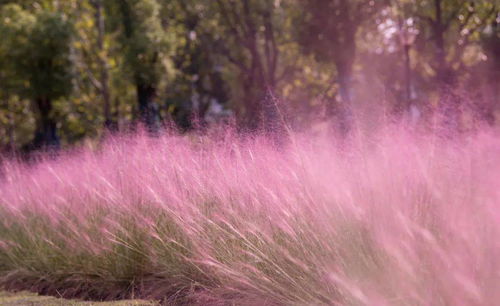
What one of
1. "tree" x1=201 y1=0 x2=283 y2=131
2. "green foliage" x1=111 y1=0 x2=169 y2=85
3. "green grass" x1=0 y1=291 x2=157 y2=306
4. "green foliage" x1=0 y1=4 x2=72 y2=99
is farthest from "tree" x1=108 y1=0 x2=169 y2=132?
"green grass" x1=0 y1=291 x2=157 y2=306

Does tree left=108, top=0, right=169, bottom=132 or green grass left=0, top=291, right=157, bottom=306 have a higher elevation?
tree left=108, top=0, right=169, bottom=132

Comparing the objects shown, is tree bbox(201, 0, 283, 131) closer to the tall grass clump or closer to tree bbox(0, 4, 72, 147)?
tree bbox(0, 4, 72, 147)

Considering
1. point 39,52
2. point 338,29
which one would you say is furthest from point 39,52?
point 338,29

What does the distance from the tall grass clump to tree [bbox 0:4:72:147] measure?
1651 centimetres

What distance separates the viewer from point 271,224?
207 inches

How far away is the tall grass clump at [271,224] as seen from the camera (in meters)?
4.21

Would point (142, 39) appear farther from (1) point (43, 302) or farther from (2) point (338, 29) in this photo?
(1) point (43, 302)

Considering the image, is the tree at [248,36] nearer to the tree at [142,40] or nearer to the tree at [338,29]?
the tree at [338,29]

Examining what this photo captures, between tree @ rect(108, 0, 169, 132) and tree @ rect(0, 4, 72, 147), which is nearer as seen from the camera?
tree @ rect(108, 0, 169, 132)

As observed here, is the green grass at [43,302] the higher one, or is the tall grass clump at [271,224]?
the tall grass clump at [271,224]

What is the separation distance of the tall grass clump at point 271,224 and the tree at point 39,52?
54.2 ft

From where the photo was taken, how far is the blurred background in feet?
77.5

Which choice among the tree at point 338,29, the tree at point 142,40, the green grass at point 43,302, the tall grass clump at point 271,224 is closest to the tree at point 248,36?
the tree at point 338,29

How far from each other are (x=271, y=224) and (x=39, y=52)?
20069mm
